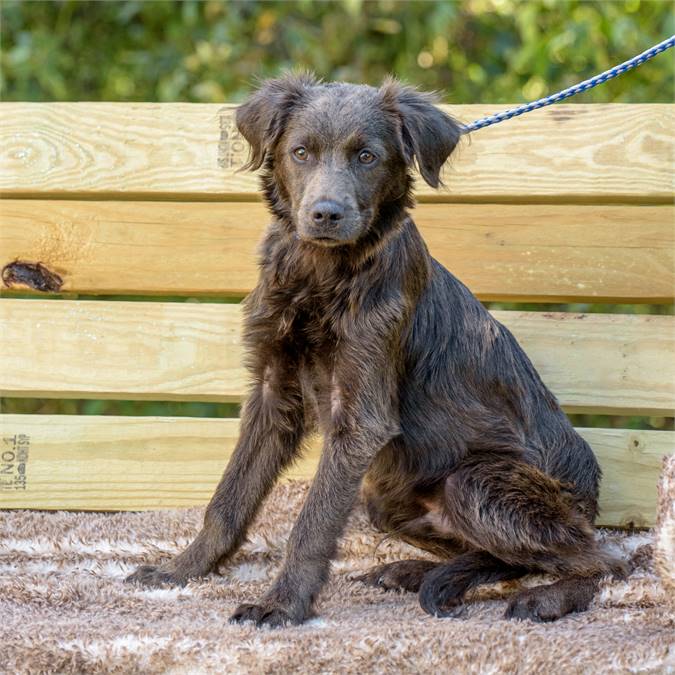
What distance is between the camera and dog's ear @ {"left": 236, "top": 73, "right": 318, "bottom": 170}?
2973 millimetres

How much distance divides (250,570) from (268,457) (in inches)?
14.6

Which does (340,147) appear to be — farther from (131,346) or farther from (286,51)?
(286,51)

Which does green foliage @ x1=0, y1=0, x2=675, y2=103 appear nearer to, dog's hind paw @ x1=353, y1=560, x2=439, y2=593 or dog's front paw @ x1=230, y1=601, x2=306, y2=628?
dog's hind paw @ x1=353, y1=560, x2=439, y2=593

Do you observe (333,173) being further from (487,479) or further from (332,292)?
(487,479)

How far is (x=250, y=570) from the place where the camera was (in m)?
3.22

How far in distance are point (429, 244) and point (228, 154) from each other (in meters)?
0.80

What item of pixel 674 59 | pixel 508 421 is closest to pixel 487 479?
pixel 508 421

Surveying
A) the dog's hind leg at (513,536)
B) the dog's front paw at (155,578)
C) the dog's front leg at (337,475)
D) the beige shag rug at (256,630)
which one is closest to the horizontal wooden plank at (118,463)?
the beige shag rug at (256,630)

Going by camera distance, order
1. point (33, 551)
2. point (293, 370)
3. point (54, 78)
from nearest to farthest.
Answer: point (293, 370) → point (33, 551) → point (54, 78)

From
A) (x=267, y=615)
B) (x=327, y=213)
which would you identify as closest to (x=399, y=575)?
(x=267, y=615)

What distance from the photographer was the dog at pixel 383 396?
2.83 metres

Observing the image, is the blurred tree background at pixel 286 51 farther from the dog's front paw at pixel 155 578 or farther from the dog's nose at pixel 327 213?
the dog's nose at pixel 327 213

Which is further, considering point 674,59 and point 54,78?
point 54,78

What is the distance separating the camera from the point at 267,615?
104 inches
